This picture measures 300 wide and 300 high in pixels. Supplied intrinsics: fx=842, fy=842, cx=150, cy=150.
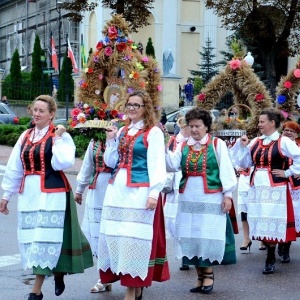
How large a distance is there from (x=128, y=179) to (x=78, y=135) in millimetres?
1176

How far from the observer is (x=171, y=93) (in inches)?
1425

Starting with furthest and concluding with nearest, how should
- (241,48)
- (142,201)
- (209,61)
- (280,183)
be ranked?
(209,61), (241,48), (280,183), (142,201)

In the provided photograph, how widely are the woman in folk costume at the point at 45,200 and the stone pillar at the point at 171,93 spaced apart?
28.5 metres

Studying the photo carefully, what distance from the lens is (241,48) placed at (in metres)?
10.8

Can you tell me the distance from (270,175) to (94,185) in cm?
201

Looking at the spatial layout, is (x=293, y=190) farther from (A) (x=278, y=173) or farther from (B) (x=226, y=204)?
(B) (x=226, y=204)

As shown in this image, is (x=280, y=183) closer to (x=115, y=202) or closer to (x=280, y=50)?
(x=115, y=202)

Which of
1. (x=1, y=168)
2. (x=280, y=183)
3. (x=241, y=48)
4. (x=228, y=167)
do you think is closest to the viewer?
(x=228, y=167)

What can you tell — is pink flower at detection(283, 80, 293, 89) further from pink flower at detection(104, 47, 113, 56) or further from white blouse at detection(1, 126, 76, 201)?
white blouse at detection(1, 126, 76, 201)

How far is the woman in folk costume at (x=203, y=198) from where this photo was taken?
7.84 m

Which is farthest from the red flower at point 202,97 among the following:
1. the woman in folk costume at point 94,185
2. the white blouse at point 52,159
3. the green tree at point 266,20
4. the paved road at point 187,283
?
the green tree at point 266,20

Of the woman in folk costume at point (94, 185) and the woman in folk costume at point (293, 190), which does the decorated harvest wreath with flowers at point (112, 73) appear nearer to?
the woman in folk costume at point (94, 185)

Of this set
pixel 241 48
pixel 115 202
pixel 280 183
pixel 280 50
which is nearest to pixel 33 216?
pixel 115 202

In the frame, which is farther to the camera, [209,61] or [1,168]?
[209,61]
